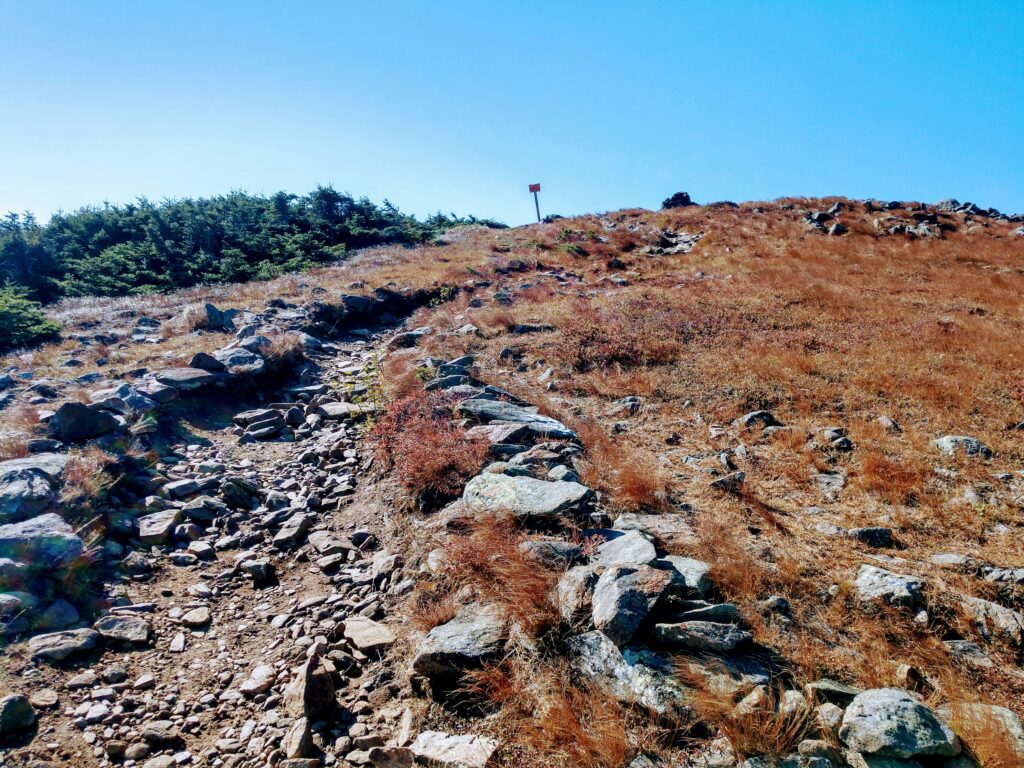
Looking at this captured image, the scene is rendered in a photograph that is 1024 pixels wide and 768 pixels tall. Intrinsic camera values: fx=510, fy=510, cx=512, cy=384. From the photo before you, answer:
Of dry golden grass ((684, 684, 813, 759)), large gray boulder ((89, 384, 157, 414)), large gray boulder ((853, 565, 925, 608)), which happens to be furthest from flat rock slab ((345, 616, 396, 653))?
large gray boulder ((89, 384, 157, 414))

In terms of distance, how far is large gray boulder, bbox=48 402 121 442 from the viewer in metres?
6.88

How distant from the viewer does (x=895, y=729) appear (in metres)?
2.53

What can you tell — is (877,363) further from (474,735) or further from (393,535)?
(474,735)

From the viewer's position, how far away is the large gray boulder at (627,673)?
2.89 m

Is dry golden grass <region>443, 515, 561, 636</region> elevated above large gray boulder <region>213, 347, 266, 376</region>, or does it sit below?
below

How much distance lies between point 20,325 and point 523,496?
15052 mm

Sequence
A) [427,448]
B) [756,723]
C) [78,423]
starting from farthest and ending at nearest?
[78,423]
[427,448]
[756,723]

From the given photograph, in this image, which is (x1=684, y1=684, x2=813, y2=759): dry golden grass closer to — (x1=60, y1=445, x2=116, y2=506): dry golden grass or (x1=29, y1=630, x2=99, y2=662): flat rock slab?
(x1=29, y1=630, x2=99, y2=662): flat rock slab

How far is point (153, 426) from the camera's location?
7609 mm

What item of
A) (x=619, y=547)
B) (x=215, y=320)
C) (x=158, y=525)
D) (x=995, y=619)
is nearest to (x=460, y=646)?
(x=619, y=547)

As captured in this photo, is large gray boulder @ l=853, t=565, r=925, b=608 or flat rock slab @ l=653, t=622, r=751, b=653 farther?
→ large gray boulder @ l=853, t=565, r=925, b=608

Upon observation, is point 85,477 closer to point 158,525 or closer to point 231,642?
point 158,525

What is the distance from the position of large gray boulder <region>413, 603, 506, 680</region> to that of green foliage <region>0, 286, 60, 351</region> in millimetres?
14642

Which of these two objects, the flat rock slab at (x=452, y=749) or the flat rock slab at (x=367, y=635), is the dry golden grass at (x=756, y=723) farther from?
the flat rock slab at (x=367, y=635)
